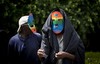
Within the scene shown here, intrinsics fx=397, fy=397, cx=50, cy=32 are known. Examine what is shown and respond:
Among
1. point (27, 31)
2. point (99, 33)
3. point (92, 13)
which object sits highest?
point (27, 31)

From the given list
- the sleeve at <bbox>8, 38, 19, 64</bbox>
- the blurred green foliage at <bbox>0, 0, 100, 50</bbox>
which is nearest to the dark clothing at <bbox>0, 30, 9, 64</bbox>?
the sleeve at <bbox>8, 38, 19, 64</bbox>

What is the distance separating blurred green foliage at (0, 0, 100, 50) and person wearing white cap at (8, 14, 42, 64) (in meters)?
7.10

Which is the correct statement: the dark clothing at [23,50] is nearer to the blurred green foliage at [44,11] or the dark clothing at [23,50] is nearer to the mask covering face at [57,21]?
the mask covering face at [57,21]

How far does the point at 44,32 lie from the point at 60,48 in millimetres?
277

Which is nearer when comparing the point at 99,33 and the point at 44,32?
the point at 44,32

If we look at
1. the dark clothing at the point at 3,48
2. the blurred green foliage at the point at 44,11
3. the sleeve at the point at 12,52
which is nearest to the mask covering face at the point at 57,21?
the sleeve at the point at 12,52

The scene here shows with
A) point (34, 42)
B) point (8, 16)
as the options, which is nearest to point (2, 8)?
point (8, 16)

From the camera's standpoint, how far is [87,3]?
1377cm

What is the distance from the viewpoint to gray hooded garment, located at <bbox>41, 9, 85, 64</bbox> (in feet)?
15.1

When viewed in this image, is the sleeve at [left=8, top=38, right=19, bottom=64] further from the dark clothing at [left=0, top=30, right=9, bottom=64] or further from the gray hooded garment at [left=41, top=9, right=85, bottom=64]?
the gray hooded garment at [left=41, top=9, right=85, bottom=64]

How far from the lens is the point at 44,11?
1246 cm

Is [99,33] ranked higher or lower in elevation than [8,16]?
lower

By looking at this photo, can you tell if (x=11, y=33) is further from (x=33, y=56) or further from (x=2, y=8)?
(x=33, y=56)

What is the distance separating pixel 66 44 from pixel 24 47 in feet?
2.29
